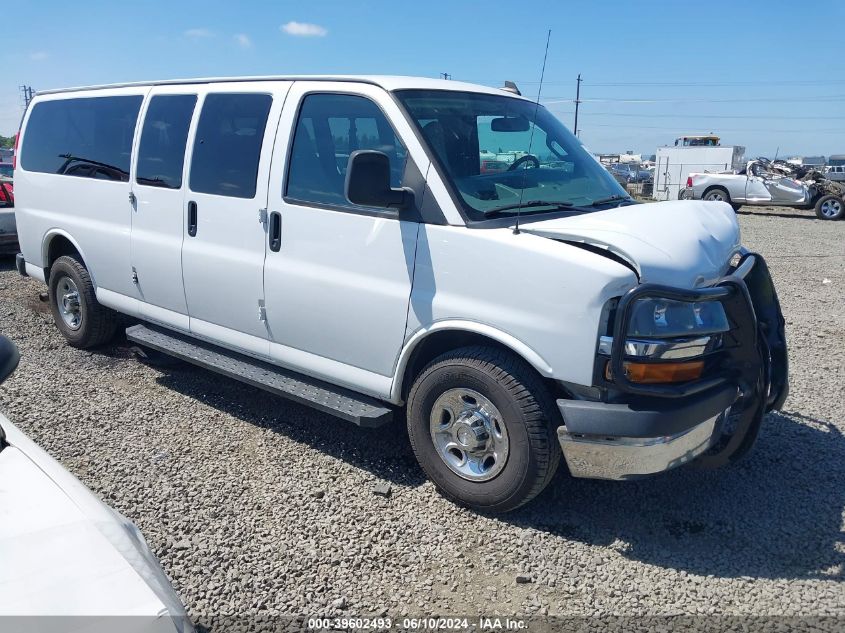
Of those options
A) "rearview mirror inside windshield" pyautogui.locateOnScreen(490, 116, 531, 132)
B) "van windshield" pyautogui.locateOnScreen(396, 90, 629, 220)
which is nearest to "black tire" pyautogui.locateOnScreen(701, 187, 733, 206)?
"van windshield" pyautogui.locateOnScreen(396, 90, 629, 220)

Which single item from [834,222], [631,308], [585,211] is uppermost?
[585,211]

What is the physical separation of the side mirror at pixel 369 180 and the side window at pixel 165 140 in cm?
193

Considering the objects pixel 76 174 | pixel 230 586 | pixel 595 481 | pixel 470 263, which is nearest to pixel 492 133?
pixel 470 263

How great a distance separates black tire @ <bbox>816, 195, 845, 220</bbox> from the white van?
18.9 meters

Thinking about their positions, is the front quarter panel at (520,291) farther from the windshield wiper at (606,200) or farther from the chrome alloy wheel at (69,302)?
the chrome alloy wheel at (69,302)

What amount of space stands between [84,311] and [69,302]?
37 cm

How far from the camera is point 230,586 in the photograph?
10.1 ft

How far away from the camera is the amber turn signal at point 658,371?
10.0 feet

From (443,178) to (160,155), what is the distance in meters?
2.54

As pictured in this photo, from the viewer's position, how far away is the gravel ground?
3.03 meters

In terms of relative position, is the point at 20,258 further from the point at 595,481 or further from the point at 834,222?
the point at 834,222

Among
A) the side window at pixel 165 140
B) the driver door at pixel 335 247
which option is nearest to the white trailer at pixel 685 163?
the side window at pixel 165 140

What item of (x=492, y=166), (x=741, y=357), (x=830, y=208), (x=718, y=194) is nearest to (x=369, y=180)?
(x=492, y=166)

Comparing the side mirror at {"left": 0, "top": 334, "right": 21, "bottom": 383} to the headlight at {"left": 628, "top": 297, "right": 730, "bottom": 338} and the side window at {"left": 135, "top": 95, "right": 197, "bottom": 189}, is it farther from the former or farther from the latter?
the side window at {"left": 135, "top": 95, "right": 197, "bottom": 189}
